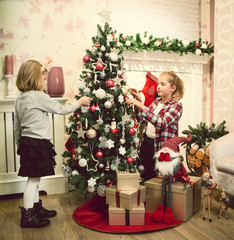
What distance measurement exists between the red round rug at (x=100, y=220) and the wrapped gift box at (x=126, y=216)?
5cm

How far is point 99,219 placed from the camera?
2232 millimetres

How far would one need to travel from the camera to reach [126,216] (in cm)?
210

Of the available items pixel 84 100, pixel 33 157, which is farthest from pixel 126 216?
pixel 84 100

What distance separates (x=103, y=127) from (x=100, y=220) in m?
0.75

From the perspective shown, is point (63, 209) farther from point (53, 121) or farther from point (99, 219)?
point (53, 121)

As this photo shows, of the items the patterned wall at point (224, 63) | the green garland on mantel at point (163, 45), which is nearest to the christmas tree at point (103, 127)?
the green garland on mantel at point (163, 45)

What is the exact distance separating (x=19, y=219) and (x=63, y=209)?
383 mm

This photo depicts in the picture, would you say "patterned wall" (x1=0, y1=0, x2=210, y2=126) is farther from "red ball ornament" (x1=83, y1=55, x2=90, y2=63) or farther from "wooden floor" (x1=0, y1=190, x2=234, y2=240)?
"wooden floor" (x1=0, y1=190, x2=234, y2=240)

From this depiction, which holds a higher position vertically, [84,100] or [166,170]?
[84,100]

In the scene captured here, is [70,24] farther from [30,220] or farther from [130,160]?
[30,220]

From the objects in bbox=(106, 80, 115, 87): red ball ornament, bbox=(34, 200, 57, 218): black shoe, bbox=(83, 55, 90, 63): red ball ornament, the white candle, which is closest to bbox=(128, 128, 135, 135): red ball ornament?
bbox=(106, 80, 115, 87): red ball ornament

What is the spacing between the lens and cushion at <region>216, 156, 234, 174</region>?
234cm

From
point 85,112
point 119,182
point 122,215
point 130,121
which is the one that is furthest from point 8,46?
point 122,215

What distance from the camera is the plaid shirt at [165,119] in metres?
2.43
